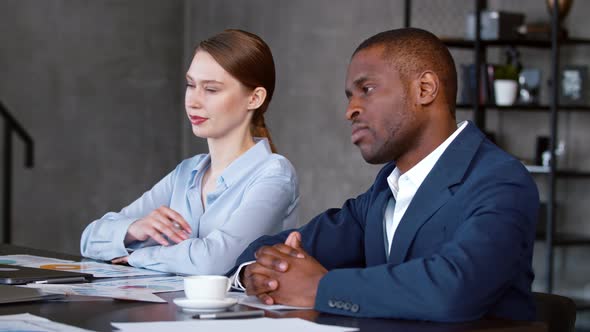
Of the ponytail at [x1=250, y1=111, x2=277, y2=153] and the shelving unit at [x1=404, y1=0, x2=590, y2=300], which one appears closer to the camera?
the ponytail at [x1=250, y1=111, x2=277, y2=153]

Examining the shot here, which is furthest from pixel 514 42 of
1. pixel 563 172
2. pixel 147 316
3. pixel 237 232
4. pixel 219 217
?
pixel 147 316

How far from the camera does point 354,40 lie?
20.0 feet

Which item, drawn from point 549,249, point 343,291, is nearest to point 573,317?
point 343,291

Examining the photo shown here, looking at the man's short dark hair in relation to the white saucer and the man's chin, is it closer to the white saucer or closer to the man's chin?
the man's chin

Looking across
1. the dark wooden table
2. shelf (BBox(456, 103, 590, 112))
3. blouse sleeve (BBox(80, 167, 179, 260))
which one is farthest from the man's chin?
shelf (BBox(456, 103, 590, 112))

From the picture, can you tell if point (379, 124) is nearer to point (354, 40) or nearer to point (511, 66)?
point (511, 66)

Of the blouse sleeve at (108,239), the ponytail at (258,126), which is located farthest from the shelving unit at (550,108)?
the blouse sleeve at (108,239)

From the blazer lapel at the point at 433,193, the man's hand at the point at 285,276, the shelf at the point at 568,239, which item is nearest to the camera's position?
the man's hand at the point at 285,276

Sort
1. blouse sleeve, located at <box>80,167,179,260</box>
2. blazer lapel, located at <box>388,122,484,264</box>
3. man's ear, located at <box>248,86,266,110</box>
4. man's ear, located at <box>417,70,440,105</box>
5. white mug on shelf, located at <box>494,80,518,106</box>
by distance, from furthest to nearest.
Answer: white mug on shelf, located at <box>494,80,518,106</box> → man's ear, located at <box>248,86,266,110</box> → blouse sleeve, located at <box>80,167,179,260</box> → man's ear, located at <box>417,70,440,105</box> → blazer lapel, located at <box>388,122,484,264</box>

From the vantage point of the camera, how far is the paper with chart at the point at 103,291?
1.63 m

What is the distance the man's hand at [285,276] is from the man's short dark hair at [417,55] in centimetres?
42

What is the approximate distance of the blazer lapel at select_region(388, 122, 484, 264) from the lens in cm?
170

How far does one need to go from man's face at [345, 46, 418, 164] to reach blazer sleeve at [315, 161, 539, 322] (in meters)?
0.24

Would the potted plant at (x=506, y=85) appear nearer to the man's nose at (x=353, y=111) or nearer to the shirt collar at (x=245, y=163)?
the shirt collar at (x=245, y=163)
